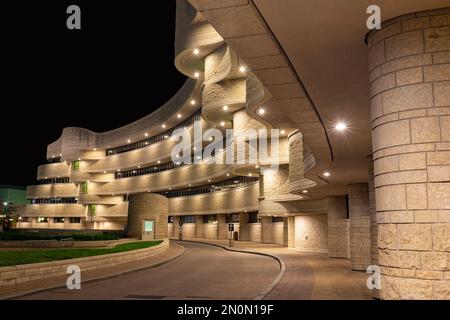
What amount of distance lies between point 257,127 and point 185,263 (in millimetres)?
13850

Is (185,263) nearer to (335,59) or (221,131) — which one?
(335,59)

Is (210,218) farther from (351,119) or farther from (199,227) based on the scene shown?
(351,119)

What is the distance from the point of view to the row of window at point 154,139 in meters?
58.5

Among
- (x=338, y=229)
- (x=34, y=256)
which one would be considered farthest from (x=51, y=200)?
(x=338, y=229)

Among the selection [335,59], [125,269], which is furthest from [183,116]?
[335,59]

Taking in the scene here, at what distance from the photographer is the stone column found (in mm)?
6117

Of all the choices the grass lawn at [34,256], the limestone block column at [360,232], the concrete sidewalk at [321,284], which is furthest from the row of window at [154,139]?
the concrete sidewalk at [321,284]

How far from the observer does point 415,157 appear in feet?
20.8

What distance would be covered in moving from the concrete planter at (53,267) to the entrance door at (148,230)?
57.6 feet

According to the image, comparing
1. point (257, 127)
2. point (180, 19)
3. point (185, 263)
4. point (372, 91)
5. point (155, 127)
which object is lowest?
point (185, 263)

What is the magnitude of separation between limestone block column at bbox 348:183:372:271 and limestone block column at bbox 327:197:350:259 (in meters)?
5.59

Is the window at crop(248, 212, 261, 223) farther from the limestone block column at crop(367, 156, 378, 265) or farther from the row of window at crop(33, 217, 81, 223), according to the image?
the row of window at crop(33, 217, 81, 223)

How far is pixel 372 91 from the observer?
7098 millimetres

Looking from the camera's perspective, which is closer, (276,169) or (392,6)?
(392,6)
